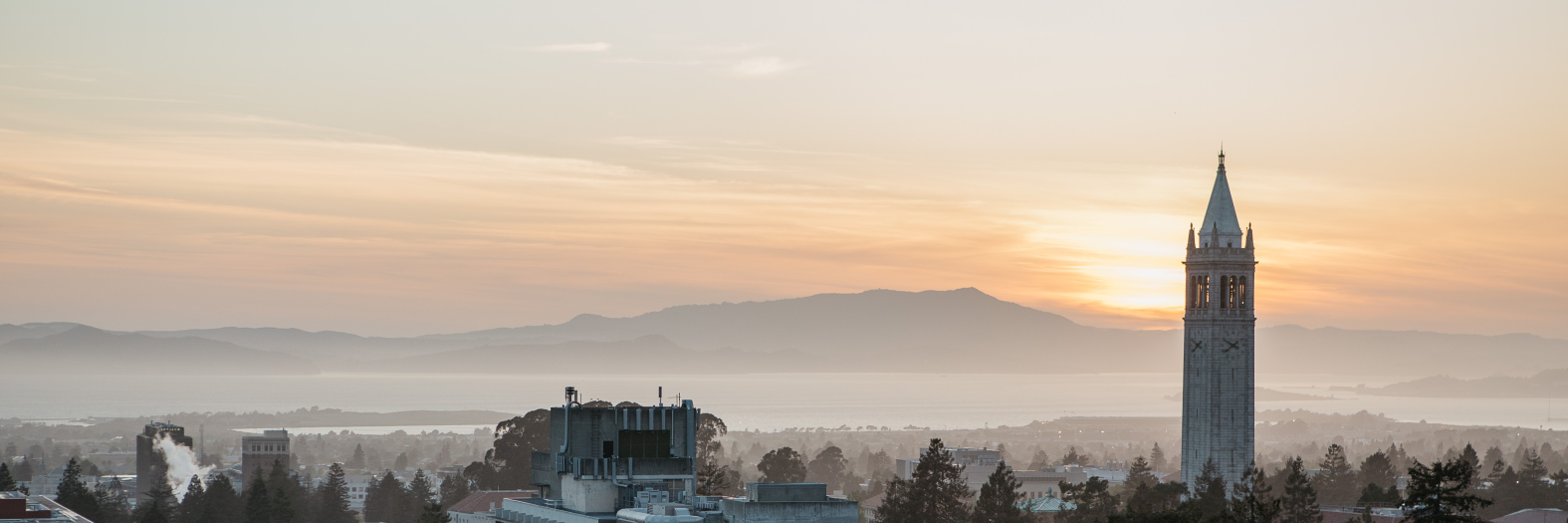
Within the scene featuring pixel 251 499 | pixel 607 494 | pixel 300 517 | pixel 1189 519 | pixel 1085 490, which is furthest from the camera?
pixel 300 517

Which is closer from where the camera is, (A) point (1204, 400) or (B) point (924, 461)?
(B) point (924, 461)

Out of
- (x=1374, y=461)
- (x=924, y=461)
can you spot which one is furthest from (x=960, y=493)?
(x=1374, y=461)

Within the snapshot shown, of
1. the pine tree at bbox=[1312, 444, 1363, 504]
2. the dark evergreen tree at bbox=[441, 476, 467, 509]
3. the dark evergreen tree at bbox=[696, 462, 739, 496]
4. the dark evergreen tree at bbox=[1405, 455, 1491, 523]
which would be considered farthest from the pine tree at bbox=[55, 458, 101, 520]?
the dark evergreen tree at bbox=[1405, 455, 1491, 523]

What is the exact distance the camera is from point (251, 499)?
97.9 metres

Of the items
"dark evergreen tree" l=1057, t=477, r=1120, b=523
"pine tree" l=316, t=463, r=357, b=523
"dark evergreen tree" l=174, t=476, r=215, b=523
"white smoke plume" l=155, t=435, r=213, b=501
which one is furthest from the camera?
"white smoke plume" l=155, t=435, r=213, b=501

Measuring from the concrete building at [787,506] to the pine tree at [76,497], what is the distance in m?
60.0

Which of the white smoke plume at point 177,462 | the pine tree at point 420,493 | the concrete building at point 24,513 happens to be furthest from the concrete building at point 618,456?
the white smoke plume at point 177,462

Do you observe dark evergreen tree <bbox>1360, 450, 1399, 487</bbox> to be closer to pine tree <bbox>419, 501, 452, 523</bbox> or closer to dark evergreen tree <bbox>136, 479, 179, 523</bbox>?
pine tree <bbox>419, 501, 452, 523</bbox>

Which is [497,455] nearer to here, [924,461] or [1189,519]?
[924,461]

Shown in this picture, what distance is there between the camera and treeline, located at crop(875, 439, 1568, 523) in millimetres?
50281

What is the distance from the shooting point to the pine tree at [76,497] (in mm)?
106312

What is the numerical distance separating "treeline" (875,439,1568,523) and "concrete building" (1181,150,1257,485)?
2.30 m

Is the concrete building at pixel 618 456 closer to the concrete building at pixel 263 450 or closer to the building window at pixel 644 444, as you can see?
the building window at pixel 644 444

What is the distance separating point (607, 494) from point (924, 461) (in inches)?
764
